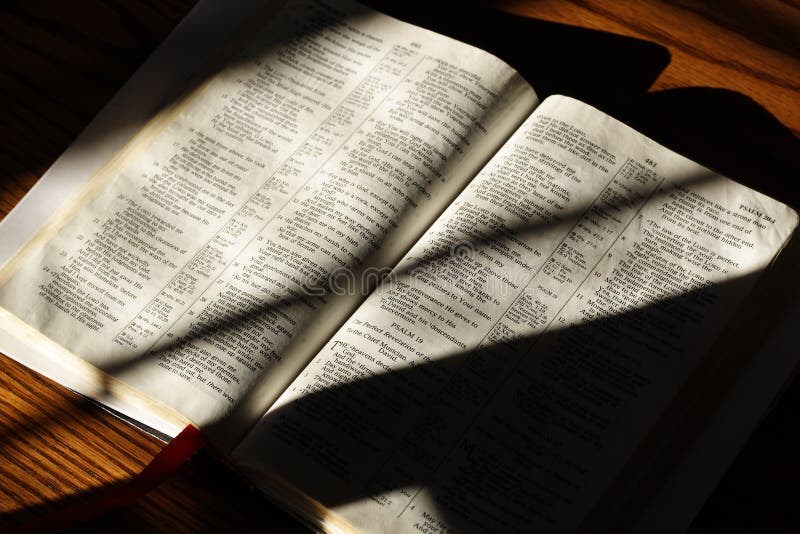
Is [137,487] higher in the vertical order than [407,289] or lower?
lower

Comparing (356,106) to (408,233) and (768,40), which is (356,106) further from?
(768,40)

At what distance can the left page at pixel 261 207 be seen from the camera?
687 millimetres

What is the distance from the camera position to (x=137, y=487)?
2.17 ft

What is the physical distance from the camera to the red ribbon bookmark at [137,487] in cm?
65

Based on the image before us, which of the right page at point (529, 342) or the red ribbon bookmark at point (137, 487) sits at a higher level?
the right page at point (529, 342)

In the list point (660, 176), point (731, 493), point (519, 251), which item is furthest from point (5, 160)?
point (731, 493)

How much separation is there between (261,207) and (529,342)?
0.27 meters

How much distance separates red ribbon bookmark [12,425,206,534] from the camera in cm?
65

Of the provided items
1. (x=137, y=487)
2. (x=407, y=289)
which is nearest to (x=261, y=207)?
(x=407, y=289)

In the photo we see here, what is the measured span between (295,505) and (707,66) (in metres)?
0.59

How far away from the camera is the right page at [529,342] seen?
Result: 644 millimetres

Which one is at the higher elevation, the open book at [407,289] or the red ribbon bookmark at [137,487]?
the open book at [407,289]

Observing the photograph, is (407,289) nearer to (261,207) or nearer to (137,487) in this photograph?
(261,207)

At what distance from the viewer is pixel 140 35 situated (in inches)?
34.3
